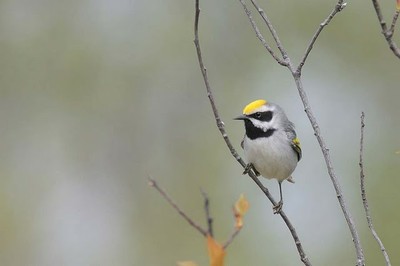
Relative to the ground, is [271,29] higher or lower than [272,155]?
lower

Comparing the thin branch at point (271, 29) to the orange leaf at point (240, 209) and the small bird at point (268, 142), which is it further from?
the small bird at point (268, 142)

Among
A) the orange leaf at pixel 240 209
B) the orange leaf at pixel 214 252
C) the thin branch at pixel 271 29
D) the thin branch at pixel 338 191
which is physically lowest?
the orange leaf at pixel 214 252

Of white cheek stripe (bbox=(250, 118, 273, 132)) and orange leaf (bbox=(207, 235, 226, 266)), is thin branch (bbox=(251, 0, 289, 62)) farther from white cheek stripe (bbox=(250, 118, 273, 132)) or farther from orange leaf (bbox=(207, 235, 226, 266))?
white cheek stripe (bbox=(250, 118, 273, 132))

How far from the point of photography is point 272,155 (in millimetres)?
4801

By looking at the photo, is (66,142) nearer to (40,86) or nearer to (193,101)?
(40,86)

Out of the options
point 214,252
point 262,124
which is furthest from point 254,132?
point 214,252

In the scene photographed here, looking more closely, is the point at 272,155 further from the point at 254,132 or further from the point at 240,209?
the point at 240,209

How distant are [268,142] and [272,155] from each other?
89 mm

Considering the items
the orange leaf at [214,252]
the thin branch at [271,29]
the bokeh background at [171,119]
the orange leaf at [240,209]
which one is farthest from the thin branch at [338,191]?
the bokeh background at [171,119]

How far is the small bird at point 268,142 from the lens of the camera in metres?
4.78

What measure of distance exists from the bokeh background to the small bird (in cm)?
539

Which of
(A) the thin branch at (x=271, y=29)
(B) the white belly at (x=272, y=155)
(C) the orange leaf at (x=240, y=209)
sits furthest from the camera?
(B) the white belly at (x=272, y=155)

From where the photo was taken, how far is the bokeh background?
11695 millimetres

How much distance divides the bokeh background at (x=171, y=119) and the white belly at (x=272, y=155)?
17.8 feet
